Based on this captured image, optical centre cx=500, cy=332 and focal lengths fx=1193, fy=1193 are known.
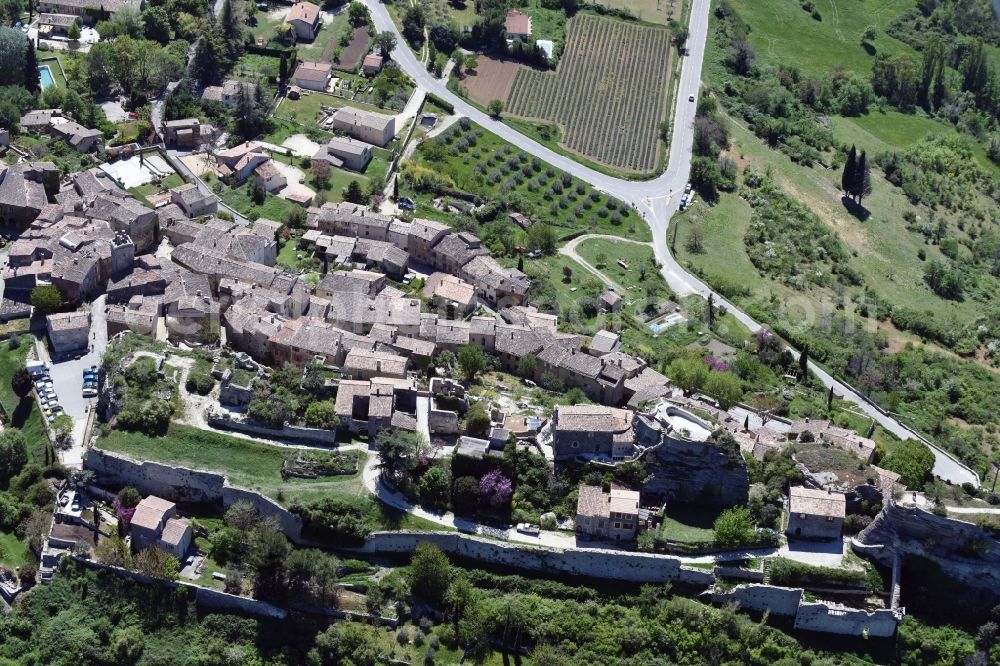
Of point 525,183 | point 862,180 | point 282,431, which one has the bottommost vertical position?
point 862,180

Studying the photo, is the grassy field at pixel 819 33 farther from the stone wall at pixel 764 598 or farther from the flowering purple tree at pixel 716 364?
the stone wall at pixel 764 598

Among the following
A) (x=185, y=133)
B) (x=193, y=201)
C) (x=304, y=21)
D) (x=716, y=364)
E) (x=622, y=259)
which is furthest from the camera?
(x=304, y=21)

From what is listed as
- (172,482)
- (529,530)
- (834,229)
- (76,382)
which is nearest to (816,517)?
(529,530)

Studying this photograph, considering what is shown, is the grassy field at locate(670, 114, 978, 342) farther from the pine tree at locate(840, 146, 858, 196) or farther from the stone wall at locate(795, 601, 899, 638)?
the stone wall at locate(795, 601, 899, 638)

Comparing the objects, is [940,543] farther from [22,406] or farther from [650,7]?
[650,7]

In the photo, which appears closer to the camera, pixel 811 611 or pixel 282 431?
pixel 811 611

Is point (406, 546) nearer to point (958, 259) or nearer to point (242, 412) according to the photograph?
point (242, 412)
